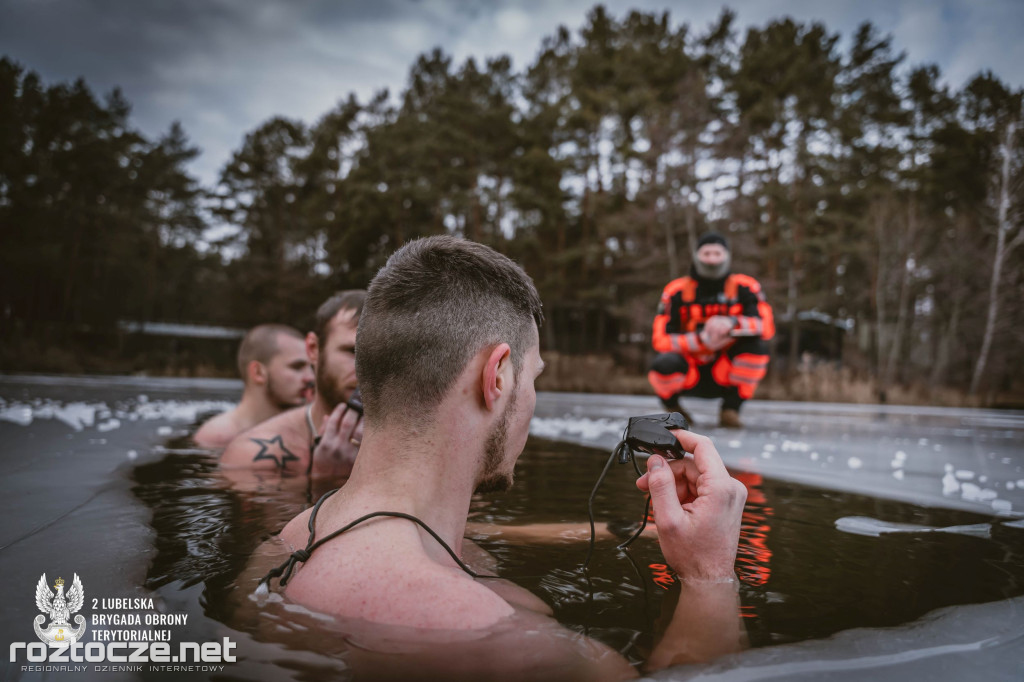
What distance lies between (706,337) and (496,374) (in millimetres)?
4941

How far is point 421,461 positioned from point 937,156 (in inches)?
996

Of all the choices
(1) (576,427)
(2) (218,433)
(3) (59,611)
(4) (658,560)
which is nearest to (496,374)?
(4) (658,560)

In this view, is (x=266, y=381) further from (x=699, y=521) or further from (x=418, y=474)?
(x=699, y=521)

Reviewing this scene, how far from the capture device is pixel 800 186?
67.7 feet

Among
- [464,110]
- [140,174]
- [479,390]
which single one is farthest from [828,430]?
[140,174]

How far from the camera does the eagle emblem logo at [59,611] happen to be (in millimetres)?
1258

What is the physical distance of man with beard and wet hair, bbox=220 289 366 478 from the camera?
3146 mm

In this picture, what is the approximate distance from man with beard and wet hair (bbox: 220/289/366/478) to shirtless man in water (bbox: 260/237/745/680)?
1.49 m

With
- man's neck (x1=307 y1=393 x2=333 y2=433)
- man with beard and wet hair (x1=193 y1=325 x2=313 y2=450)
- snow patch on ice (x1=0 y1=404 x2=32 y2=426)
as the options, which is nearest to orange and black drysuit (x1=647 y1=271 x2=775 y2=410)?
man with beard and wet hair (x1=193 y1=325 x2=313 y2=450)

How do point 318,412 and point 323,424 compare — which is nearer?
point 323,424

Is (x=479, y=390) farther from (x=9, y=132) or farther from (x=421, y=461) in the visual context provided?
(x=9, y=132)

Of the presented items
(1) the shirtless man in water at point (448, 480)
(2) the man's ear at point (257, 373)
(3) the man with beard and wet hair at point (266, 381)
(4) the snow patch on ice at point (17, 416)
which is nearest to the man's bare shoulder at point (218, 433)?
(3) the man with beard and wet hair at point (266, 381)

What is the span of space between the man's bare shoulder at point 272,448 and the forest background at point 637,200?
1389 centimetres

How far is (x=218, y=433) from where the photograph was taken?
4.79 meters
